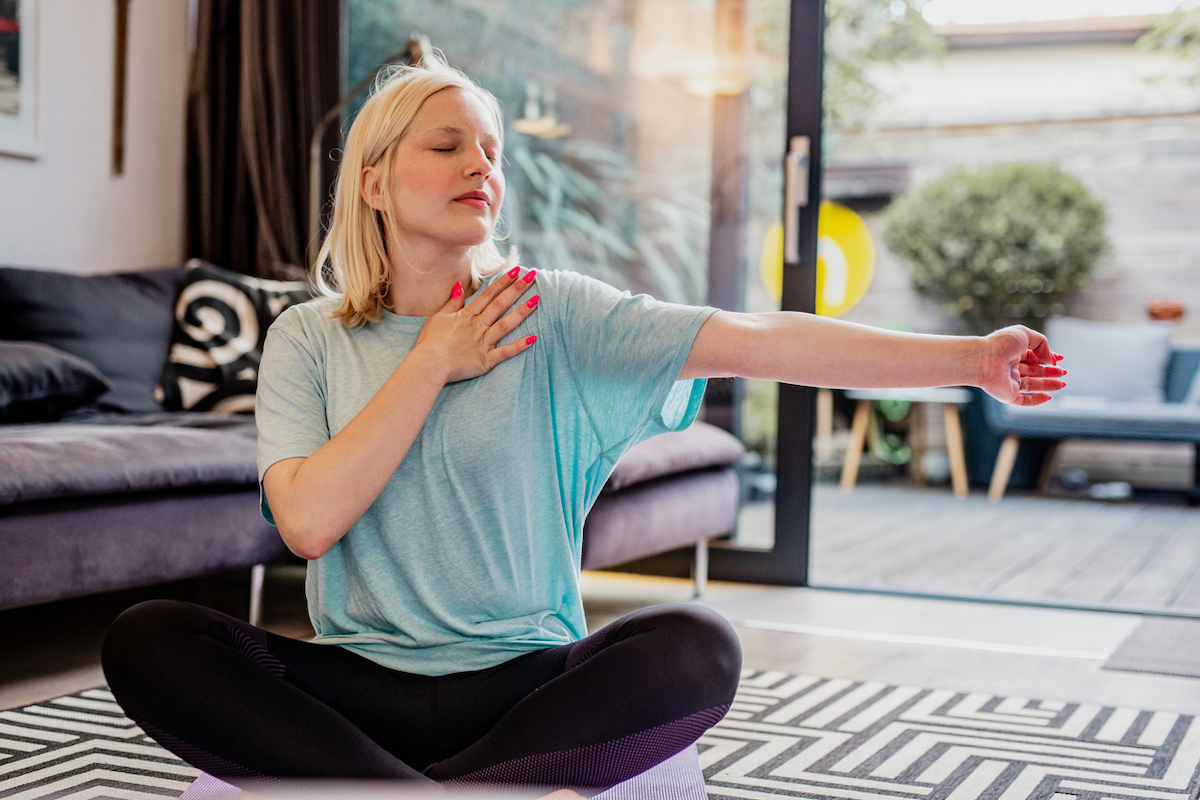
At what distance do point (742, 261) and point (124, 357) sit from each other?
1697 mm

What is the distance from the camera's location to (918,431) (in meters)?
6.38

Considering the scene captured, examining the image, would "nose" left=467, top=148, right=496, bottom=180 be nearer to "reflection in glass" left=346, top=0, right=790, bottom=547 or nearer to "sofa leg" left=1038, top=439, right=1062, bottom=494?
"reflection in glass" left=346, top=0, right=790, bottom=547

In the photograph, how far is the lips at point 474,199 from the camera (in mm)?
1316

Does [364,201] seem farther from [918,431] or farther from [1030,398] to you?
[918,431]

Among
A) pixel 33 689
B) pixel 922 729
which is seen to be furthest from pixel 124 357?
pixel 922 729

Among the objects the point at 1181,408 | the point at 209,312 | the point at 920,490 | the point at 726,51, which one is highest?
the point at 726,51

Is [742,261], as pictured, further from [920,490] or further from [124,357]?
[920,490]

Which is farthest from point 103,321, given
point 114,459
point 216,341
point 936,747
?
point 936,747

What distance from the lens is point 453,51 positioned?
364cm

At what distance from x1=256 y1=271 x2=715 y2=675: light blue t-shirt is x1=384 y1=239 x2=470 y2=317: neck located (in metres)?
0.07

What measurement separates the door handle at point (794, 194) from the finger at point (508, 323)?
204 cm

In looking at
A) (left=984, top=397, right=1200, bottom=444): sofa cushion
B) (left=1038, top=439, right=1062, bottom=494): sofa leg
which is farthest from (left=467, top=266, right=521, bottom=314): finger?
(left=1038, top=439, right=1062, bottom=494): sofa leg

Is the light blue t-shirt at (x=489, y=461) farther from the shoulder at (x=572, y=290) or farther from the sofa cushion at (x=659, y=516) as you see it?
the sofa cushion at (x=659, y=516)

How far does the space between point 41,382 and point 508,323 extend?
5.53 feet
